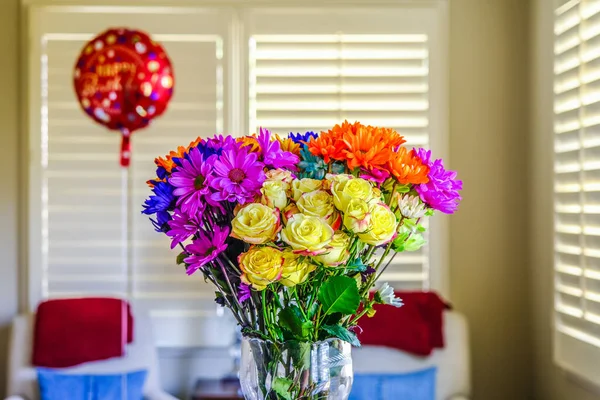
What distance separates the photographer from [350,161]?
96 cm

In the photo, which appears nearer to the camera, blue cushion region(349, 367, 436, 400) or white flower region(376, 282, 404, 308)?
white flower region(376, 282, 404, 308)

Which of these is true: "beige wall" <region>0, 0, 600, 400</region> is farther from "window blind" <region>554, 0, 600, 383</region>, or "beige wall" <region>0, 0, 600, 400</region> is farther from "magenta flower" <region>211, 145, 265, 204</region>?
"magenta flower" <region>211, 145, 265, 204</region>

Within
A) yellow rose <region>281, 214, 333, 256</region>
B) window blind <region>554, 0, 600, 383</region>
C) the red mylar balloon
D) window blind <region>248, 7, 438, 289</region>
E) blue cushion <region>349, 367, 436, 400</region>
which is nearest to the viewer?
yellow rose <region>281, 214, 333, 256</region>

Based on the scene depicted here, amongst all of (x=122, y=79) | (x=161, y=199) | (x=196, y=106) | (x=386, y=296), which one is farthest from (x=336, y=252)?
(x=196, y=106)

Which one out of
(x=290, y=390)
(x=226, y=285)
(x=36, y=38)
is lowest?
(x=290, y=390)

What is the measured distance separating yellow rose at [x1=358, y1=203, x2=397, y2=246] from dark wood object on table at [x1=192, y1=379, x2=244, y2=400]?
5.98 ft

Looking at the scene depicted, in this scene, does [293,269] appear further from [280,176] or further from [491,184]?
[491,184]

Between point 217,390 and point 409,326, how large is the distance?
0.83m

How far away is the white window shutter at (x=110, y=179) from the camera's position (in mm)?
2980

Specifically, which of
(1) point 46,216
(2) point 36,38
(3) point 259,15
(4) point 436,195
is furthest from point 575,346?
(2) point 36,38

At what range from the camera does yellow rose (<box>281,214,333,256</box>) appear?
890mm

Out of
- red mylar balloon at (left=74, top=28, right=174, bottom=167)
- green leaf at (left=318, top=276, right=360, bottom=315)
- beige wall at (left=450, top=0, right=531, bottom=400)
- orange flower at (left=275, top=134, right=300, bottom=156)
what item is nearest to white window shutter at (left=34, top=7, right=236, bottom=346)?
red mylar balloon at (left=74, top=28, right=174, bottom=167)

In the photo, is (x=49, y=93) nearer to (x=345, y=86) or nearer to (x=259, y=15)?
(x=259, y=15)

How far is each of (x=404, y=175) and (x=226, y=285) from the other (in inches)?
12.5
